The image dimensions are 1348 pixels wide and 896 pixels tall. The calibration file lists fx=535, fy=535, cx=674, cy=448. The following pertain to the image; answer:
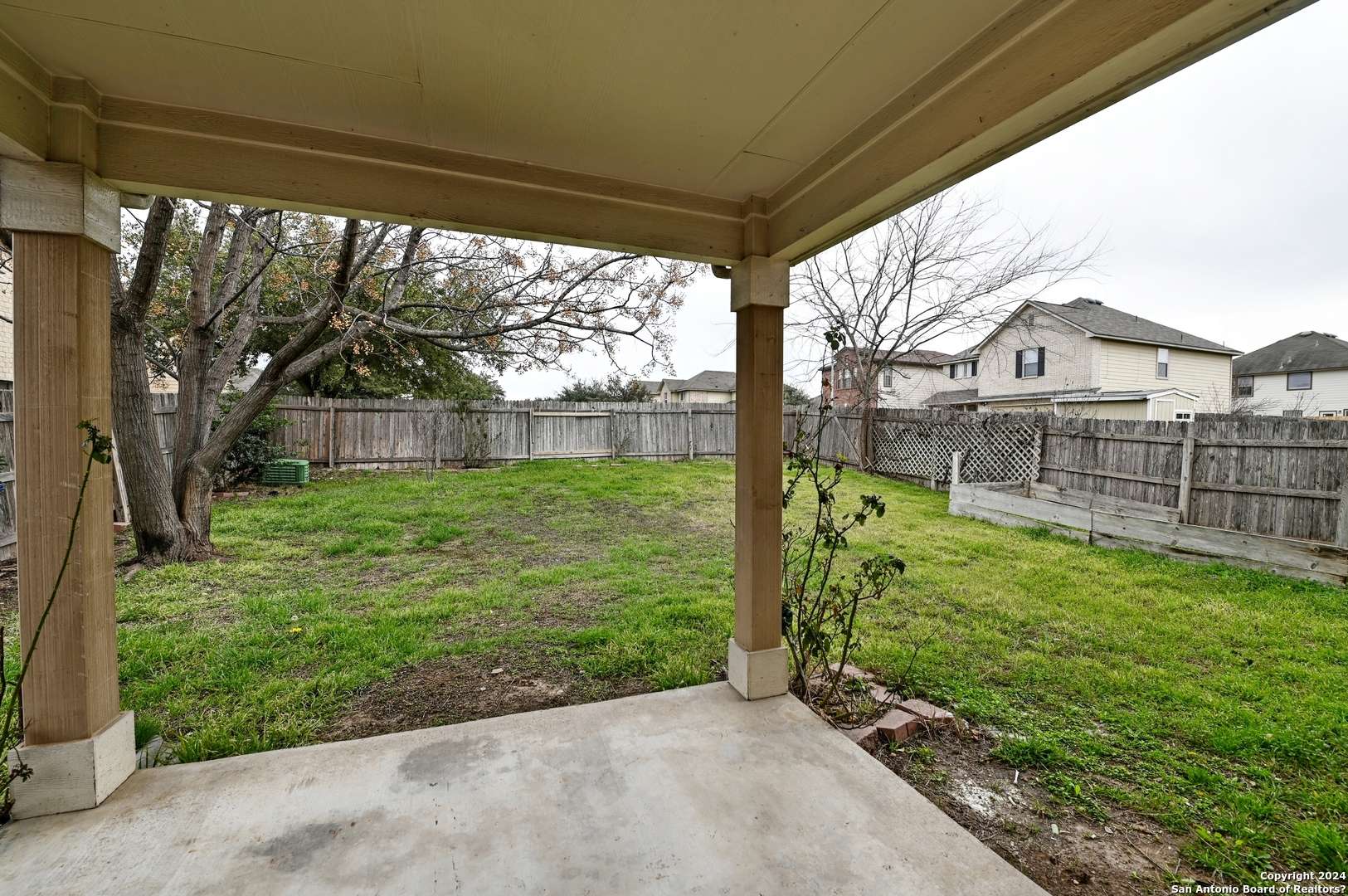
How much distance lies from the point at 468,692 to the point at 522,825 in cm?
114

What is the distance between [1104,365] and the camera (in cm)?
1297

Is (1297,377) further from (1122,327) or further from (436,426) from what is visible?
(436,426)

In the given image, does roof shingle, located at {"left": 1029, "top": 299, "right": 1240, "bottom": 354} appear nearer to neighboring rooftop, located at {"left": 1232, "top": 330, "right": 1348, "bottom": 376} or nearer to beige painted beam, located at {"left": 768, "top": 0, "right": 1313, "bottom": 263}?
neighboring rooftop, located at {"left": 1232, "top": 330, "right": 1348, "bottom": 376}

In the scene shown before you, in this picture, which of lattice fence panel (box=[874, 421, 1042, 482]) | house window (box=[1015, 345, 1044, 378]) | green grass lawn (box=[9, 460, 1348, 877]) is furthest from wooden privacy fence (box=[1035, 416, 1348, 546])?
house window (box=[1015, 345, 1044, 378])

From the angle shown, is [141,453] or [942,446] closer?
[141,453]

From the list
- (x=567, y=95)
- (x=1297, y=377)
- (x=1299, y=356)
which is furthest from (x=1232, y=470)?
(x=1299, y=356)

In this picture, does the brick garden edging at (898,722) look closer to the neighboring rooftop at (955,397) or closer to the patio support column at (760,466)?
the patio support column at (760,466)

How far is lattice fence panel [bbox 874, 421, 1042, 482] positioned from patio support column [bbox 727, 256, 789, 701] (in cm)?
686

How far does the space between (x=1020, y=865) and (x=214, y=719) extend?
122 inches

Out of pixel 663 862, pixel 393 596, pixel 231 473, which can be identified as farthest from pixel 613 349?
pixel 231 473

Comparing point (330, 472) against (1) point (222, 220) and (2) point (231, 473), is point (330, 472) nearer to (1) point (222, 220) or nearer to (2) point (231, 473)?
(2) point (231, 473)

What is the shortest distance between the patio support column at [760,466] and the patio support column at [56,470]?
2228 millimetres

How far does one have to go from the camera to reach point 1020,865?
1.61 m

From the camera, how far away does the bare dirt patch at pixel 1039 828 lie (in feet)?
5.16
